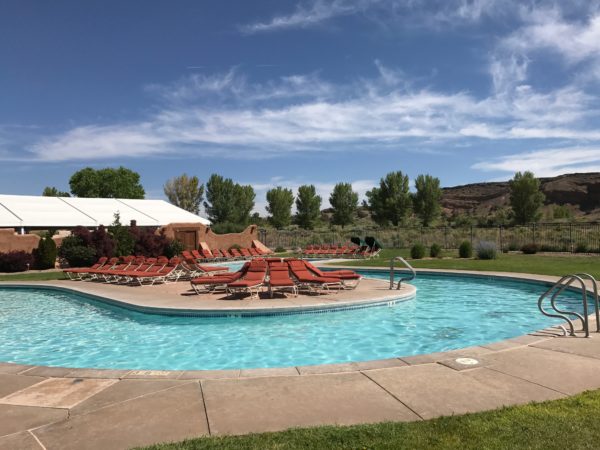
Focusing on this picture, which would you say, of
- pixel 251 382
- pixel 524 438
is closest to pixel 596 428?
pixel 524 438

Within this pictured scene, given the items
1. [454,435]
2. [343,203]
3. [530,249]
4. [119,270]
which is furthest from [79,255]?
[343,203]

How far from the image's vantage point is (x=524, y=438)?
3.33 meters

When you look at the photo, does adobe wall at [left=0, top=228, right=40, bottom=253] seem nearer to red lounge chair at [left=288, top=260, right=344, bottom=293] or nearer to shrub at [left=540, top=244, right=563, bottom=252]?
red lounge chair at [left=288, top=260, right=344, bottom=293]

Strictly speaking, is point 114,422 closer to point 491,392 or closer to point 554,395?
point 491,392

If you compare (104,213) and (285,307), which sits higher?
(104,213)

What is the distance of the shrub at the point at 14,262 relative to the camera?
21.6 meters

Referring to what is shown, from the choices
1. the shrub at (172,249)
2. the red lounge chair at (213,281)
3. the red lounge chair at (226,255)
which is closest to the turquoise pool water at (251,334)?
the red lounge chair at (213,281)

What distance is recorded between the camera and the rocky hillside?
80750mm

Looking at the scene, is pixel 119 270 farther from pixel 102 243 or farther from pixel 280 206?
pixel 280 206

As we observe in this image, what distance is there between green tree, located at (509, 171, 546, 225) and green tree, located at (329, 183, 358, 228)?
21.7 meters

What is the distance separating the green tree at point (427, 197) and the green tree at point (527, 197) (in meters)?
10.3

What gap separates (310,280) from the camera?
12.1 meters

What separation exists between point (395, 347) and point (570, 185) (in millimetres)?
92668

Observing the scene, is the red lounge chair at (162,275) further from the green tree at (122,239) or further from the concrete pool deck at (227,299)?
the green tree at (122,239)
